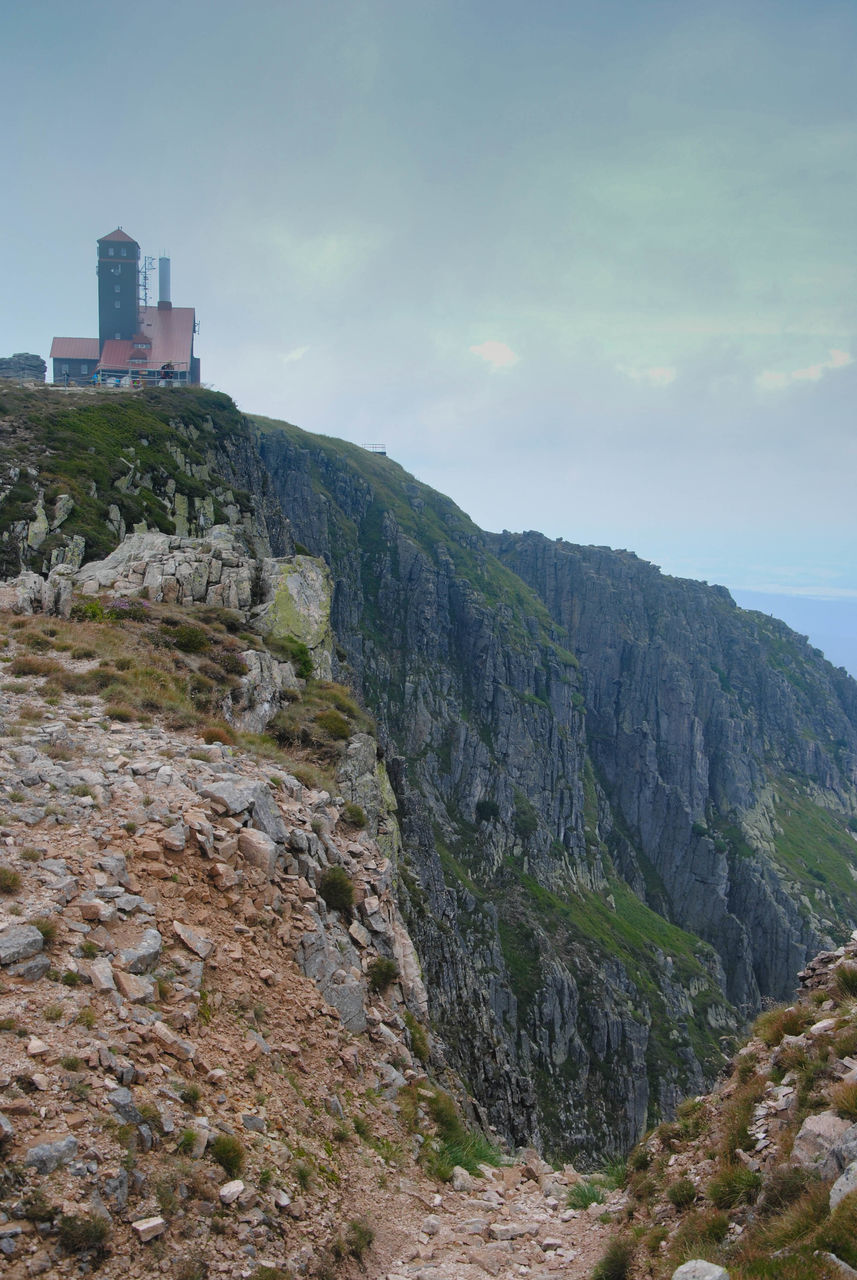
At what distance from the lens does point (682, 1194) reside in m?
10.4

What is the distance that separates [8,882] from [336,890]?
727 centimetres

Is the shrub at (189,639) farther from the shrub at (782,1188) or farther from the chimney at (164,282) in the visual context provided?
the chimney at (164,282)

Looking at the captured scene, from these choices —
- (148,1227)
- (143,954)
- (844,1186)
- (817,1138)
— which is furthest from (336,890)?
(844,1186)

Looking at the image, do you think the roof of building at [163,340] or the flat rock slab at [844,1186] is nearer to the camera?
the flat rock slab at [844,1186]

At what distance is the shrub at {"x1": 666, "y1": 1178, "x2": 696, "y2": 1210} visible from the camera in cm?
1034

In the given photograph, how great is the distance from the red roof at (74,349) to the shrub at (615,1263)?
149638 mm

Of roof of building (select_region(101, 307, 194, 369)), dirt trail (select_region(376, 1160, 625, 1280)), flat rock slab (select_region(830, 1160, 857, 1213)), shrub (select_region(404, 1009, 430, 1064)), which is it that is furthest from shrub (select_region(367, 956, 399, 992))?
roof of building (select_region(101, 307, 194, 369))

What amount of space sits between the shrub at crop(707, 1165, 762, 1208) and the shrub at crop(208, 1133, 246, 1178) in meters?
6.74

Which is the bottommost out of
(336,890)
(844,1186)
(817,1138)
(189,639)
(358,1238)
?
(358,1238)

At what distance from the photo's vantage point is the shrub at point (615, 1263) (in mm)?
9562

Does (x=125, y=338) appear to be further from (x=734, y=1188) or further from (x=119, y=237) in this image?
(x=734, y=1188)

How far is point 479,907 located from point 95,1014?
132 meters

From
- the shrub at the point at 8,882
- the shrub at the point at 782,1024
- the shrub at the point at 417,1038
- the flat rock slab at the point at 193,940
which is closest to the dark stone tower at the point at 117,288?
Answer: the shrub at the point at 8,882

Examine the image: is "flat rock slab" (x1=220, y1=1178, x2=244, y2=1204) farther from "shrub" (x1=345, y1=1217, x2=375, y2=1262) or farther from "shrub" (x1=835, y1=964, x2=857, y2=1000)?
"shrub" (x1=835, y1=964, x2=857, y2=1000)
